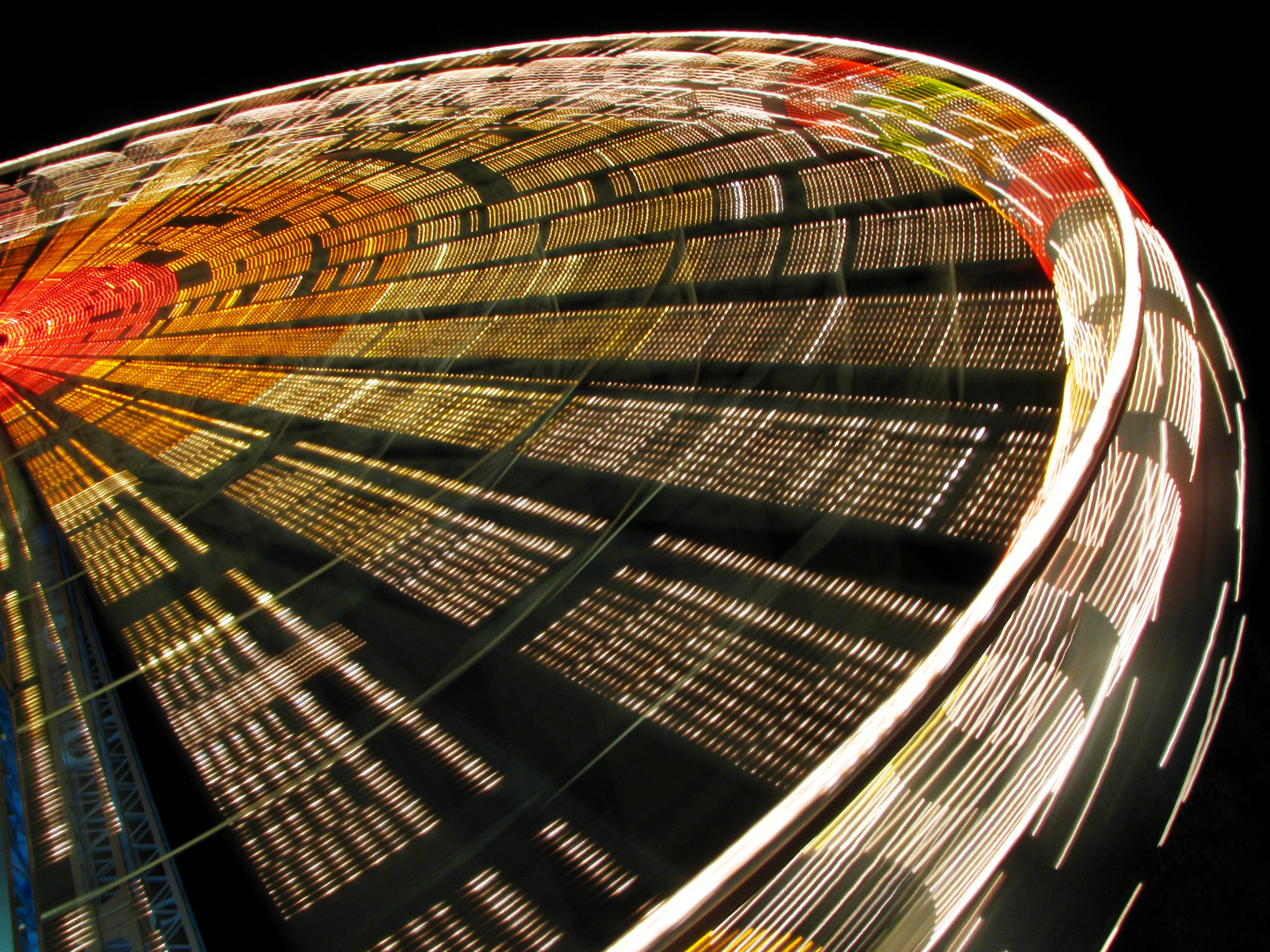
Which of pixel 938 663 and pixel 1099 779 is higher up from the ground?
pixel 938 663

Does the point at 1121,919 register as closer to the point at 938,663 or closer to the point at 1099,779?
the point at 1099,779

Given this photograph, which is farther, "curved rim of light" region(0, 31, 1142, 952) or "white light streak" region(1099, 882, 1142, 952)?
"white light streak" region(1099, 882, 1142, 952)

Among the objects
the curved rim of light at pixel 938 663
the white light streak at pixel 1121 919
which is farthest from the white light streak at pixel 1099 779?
Result: the curved rim of light at pixel 938 663

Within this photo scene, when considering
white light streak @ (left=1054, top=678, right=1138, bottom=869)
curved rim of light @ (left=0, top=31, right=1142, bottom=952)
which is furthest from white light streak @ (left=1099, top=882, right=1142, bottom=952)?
curved rim of light @ (left=0, top=31, right=1142, bottom=952)

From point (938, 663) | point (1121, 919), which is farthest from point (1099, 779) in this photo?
point (938, 663)

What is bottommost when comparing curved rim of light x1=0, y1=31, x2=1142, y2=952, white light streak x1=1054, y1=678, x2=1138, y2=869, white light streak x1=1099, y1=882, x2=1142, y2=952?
white light streak x1=1099, y1=882, x2=1142, y2=952

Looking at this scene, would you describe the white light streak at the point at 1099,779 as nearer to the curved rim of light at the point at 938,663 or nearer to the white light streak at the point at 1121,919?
the white light streak at the point at 1121,919

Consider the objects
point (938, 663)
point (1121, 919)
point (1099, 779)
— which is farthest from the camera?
point (1099, 779)

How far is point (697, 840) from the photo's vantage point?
1897 mm

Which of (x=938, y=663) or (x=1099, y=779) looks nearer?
(x=938, y=663)

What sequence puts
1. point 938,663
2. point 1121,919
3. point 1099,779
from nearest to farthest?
point 938,663 < point 1121,919 < point 1099,779

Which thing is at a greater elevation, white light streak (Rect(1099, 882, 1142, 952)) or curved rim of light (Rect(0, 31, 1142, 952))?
curved rim of light (Rect(0, 31, 1142, 952))

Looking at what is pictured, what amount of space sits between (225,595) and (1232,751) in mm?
→ 3630

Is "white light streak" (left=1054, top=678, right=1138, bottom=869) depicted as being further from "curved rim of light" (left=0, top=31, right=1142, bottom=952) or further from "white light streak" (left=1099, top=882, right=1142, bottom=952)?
"curved rim of light" (left=0, top=31, right=1142, bottom=952)
